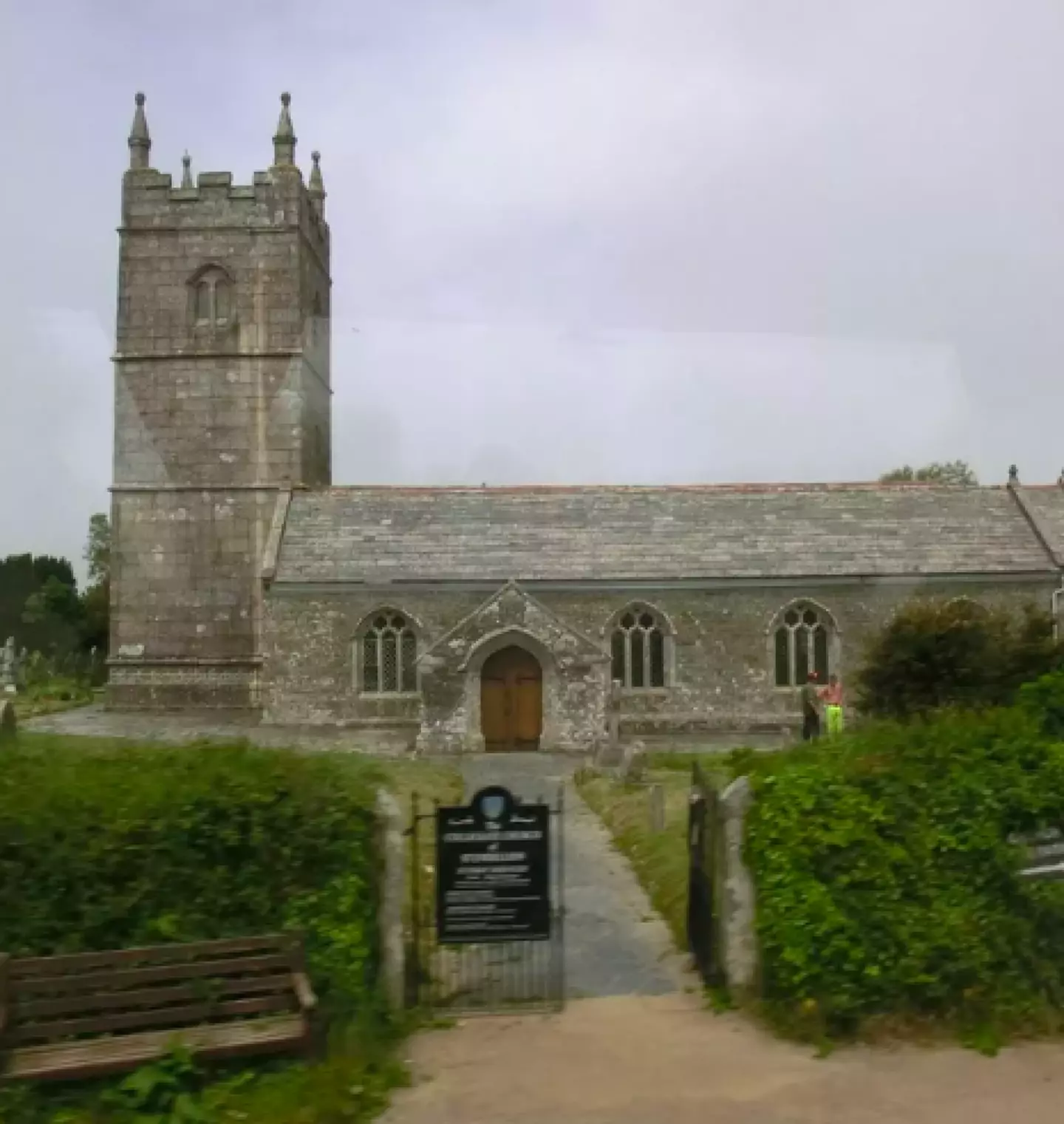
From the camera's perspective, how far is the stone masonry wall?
107 feet

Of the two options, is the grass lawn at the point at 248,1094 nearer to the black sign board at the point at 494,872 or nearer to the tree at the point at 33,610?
the black sign board at the point at 494,872

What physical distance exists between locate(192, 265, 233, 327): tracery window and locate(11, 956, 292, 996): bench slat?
2925 cm

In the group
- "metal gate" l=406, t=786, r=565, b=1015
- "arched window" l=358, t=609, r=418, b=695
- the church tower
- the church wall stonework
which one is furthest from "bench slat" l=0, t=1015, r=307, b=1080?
the church tower

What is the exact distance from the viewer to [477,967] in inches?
351

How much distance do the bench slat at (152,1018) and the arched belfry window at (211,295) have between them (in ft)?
96.4

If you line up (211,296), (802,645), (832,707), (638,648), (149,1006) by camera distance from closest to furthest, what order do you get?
(149,1006) → (832,707) → (802,645) → (638,648) → (211,296)

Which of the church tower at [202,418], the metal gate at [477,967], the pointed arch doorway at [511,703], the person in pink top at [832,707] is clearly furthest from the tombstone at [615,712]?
the metal gate at [477,967]

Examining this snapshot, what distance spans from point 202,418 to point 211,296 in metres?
3.60

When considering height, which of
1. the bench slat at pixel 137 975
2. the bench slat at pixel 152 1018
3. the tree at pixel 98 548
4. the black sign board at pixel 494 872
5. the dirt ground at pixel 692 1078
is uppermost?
the tree at pixel 98 548

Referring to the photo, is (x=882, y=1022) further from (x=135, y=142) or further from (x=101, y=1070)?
(x=135, y=142)

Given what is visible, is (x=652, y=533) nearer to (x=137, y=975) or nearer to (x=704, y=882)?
(x=704, y=882)

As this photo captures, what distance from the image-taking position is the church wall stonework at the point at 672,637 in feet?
88.2

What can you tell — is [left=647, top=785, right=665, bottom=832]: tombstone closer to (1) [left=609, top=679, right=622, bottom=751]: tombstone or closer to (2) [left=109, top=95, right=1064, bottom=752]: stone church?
(1) [left=609, top=679, right=622, bottom=751]: tombstone

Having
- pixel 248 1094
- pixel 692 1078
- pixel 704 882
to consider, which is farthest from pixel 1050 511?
pixel 248 1094
